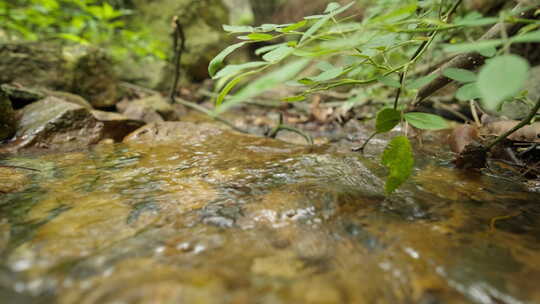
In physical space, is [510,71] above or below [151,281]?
above

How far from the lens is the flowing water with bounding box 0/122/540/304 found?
0.59 m

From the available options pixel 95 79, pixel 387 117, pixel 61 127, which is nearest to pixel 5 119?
pixel 61 127

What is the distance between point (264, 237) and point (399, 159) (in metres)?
0.47

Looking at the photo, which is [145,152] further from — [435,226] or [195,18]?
[195,18]

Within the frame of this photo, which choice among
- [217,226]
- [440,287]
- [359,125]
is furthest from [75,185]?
[359,125]

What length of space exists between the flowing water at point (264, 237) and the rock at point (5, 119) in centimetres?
80

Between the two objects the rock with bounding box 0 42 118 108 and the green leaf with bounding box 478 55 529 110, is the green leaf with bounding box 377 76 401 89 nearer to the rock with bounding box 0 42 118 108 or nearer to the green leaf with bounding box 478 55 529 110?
the green leaf with bounding box 478 55 529 110

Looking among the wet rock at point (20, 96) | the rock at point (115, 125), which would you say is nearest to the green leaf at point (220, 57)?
the rock at point (115, 125)

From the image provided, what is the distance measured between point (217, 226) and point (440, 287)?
574 millimetres

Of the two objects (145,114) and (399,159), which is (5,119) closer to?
(145,114)

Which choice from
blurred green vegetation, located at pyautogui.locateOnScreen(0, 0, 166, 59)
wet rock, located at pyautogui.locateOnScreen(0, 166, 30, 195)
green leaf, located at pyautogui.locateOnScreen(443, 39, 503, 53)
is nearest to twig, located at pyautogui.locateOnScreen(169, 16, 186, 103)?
blurred green vegetation, located at pyautogui.locateOnScreen(0, 0, 166, 59)

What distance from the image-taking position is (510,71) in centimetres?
50

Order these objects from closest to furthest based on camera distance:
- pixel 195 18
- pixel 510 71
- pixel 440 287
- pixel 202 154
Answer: pixel 510 71 → pixel 440 287 → pixel 202 154 → pixel 195 18

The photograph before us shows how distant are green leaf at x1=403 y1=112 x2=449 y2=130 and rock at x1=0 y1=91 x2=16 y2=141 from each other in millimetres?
2378
